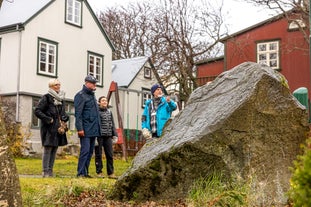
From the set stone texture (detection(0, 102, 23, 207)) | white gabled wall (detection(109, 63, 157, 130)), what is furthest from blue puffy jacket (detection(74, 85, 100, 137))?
white gabled wall (detection(109, 63, 157, 130))

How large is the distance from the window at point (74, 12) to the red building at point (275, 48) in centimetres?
715

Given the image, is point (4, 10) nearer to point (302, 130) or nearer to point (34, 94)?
point (34, 94)

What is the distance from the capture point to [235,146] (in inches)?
235

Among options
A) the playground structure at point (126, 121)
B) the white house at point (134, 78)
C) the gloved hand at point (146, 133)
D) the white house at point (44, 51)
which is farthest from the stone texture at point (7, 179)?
the white house at point (134, 78)

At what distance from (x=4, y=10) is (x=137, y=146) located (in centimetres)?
1134

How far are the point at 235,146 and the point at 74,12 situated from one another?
21.9m

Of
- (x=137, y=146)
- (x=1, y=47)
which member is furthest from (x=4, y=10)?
(x=137, y=146)

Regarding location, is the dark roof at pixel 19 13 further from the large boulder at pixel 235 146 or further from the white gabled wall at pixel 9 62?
the large boulder at pixel 235 146

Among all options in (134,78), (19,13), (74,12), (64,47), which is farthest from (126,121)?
(19,13)

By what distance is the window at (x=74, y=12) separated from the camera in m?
26.2

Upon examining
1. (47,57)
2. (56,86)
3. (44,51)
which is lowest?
(56,86)

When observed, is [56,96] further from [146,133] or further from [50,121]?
[146,133]

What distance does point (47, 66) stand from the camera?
24781 millimetres

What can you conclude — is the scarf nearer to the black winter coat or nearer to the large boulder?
the black winter coat
